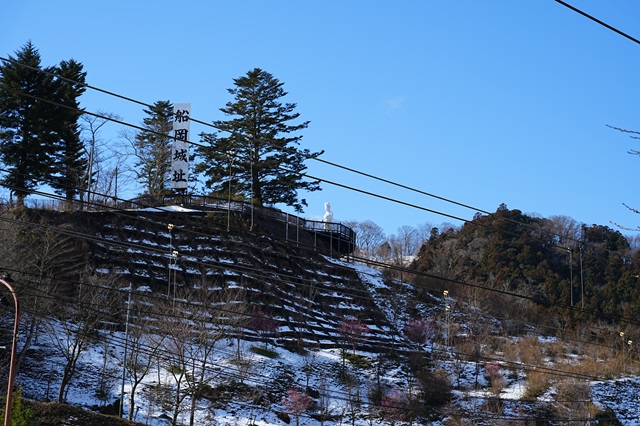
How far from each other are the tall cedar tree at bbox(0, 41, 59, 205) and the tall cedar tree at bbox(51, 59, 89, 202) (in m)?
0.61

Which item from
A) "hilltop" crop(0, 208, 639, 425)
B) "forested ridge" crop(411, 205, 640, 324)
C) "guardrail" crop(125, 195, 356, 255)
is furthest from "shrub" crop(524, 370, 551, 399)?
"guardrail" crop(125, 195, 356, 255)

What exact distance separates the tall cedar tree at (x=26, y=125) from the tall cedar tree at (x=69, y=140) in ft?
2.00

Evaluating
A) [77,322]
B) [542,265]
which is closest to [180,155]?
[77,322]

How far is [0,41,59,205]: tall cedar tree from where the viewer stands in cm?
4684

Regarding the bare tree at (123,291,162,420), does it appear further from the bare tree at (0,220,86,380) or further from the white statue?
the white statue

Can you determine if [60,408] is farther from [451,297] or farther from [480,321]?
[451,297]

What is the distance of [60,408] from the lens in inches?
A: 1082

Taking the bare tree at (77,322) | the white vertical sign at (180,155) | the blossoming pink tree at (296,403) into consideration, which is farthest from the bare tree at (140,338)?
the white vertical sign at (180,155)

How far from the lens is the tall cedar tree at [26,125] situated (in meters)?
46.8

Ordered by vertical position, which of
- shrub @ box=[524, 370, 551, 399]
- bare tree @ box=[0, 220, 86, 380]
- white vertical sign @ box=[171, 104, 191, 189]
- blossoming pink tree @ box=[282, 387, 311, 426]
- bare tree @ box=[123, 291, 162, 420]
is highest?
white vertical sign @ box=[171, 104, 191, 189]

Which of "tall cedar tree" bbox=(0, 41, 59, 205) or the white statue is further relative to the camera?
the white statue

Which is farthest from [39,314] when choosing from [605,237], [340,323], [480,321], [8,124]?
[605,237]

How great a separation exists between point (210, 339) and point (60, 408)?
38.2 feet

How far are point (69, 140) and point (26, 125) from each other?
14.7 feet
